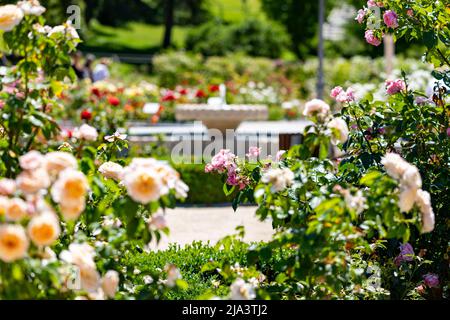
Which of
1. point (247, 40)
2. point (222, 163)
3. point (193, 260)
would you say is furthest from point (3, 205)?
point (247, 40)

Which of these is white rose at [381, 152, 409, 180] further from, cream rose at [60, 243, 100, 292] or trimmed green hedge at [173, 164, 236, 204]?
trimmed green hedge at [173, 164, 236, 204]

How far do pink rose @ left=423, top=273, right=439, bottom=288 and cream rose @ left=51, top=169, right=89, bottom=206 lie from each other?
6.69ft

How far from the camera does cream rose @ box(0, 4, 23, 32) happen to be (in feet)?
9.37

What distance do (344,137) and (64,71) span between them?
1127 mm

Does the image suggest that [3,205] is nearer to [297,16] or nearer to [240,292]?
[240,292]

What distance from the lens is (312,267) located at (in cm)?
302

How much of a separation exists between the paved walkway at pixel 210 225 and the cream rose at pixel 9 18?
11.9 ft

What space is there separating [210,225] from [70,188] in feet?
16.5

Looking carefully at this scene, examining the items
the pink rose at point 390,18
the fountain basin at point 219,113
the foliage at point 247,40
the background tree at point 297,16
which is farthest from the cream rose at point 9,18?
the background tree at point 297,16

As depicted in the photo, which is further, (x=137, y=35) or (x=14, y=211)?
(x=137, y=35)

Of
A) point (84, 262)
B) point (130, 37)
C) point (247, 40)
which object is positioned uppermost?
point (130, 37)

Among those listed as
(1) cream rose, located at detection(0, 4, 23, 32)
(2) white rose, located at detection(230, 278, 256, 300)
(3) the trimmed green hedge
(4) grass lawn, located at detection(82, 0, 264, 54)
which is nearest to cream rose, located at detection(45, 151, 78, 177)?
(1) cream rose, located at detection(0, 4, 23, 32)

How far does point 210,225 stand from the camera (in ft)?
24.4

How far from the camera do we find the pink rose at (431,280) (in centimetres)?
386
